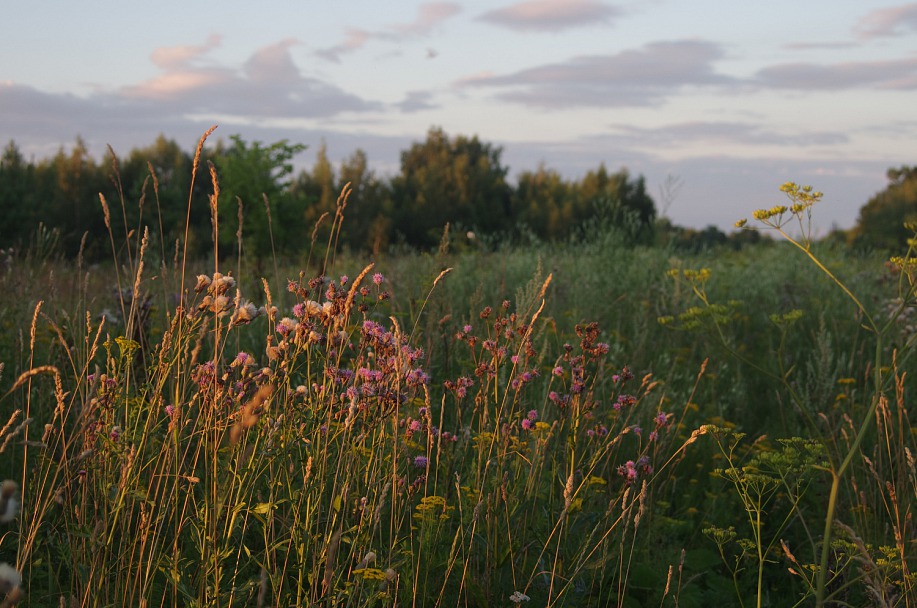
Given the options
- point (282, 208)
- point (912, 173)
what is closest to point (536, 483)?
point (282, 208)

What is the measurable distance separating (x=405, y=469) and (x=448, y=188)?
28.7 metres

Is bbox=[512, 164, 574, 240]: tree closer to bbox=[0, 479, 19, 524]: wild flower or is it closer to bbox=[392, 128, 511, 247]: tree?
bbox=[392, 128, 511, 247]: tree

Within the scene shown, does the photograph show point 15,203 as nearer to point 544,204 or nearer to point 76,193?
point 76,193

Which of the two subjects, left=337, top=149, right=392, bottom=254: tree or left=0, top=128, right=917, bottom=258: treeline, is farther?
left=337, top=149, right=392, bottom=254: tree

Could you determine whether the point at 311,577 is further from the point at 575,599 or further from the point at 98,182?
the point at 98,182

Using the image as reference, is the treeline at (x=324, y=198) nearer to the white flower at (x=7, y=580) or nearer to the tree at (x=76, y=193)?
the tree at (x=76, y=193)

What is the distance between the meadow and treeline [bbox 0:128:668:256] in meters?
14.8

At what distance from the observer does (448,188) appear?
3102cm

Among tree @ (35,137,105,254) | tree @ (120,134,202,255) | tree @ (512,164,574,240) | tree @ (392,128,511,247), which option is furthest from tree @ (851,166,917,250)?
tree @ (35,137,105,254)

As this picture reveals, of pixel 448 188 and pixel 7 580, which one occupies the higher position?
pixel 448 188

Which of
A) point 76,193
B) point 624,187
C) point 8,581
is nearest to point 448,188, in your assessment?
point 624,187

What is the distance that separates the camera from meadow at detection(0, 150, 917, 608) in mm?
2088

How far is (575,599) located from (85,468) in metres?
1.57

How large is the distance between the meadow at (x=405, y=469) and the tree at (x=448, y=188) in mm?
24167
